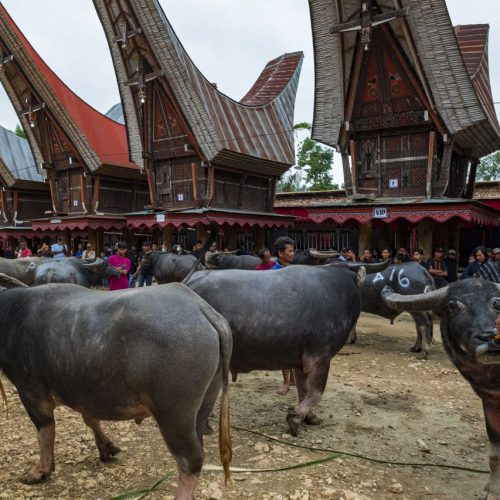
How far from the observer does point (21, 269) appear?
915 centimetres

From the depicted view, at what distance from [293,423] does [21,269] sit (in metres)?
7.10

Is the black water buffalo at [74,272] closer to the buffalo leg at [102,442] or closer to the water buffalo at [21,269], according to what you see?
the water buffalo at [21,269]

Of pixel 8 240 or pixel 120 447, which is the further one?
pixel 8 240

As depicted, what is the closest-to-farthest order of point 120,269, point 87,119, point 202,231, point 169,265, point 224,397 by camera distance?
point 224,397 → point 120,269 → point 169,265 → point 202,231 → point 87,119

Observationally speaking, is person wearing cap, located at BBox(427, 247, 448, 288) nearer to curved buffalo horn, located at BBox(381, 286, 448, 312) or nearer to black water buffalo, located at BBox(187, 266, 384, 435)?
black water buffalo, located at BBox(187, 266, 384, 435)

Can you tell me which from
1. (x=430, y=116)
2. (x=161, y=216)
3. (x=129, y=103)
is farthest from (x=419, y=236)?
(x=129, y=103)

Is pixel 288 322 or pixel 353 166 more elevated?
pixel 353 166

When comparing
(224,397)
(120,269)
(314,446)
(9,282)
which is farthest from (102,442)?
(120,269)

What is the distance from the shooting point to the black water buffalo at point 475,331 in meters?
2.87

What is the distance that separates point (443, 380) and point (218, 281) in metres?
3.44

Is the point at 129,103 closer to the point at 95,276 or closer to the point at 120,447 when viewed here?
the point at 95,276

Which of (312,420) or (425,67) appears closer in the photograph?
(312,420)

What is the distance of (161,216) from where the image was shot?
1502cm

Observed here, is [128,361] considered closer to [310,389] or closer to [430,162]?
[310,389]
